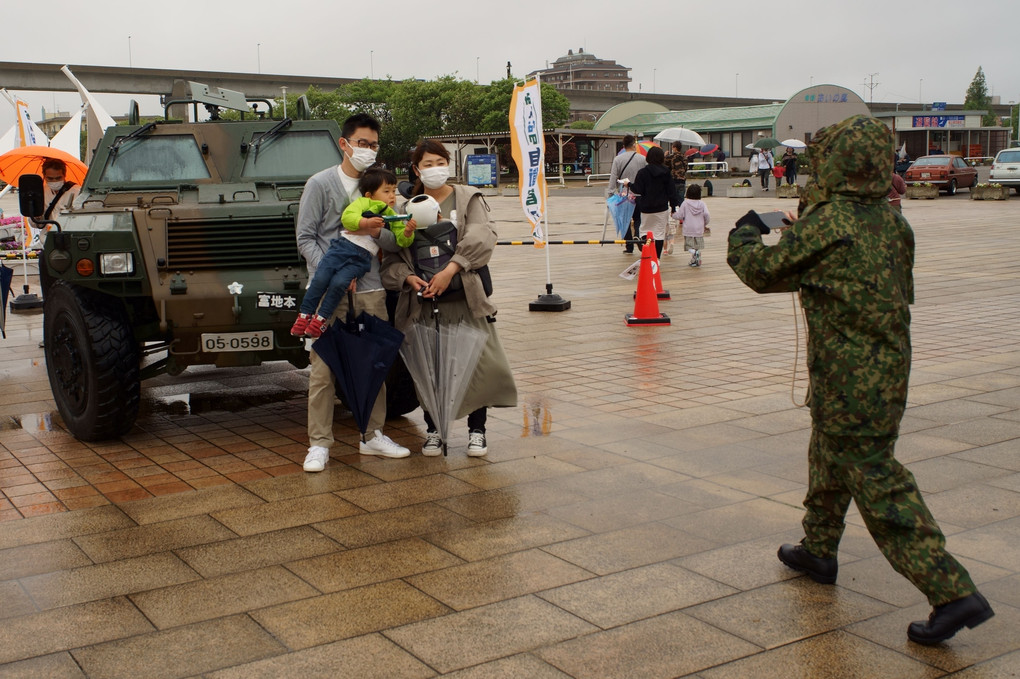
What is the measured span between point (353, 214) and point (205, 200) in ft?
5.82

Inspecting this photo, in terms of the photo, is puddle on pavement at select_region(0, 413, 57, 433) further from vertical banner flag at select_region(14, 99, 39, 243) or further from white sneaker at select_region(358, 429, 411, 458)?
vertical banner flag at select_region(14, 99, 39, 243)

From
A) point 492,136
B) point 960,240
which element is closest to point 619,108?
point 492,136

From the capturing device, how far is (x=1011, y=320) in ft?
36.3

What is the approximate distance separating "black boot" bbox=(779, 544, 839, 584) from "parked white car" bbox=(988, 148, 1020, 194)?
33887mm

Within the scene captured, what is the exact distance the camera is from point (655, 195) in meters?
14.8

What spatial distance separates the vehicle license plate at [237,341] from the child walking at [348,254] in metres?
0.89

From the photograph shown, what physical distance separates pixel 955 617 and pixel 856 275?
3.97 ft

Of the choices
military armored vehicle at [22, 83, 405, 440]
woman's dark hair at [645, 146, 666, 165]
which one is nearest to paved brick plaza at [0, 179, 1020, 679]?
military armored vehicle at [22, 83, 405, 440]

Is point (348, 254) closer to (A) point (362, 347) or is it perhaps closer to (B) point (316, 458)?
(A) point (362, 347)

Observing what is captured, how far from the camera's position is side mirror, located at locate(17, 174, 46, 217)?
7.06m

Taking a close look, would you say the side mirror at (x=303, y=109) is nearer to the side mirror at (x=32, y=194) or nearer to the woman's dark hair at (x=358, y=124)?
the side mirror at (x=32, y=194)

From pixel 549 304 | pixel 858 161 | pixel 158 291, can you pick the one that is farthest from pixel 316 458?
pixel 549 304

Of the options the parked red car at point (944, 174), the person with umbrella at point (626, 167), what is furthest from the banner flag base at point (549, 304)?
the parked red car at point (944, 174)

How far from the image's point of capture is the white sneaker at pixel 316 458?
6152 mm
